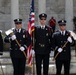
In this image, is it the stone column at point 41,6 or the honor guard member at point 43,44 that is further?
the stone column at point 41,6

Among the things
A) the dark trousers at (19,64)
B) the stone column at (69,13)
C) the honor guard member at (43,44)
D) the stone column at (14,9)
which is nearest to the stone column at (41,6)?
the stone column at (14,9)

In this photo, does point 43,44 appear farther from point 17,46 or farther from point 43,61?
point 17,46

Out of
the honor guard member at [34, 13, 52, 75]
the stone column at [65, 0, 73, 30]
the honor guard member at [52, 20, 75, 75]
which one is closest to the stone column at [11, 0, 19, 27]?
the stone column at [65, 0, 73, 30]

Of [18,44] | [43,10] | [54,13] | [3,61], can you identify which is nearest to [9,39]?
[18,44]

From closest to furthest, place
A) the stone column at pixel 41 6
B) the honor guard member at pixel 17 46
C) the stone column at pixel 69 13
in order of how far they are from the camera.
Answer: the honor guard member at pixel 17 46 < the stone column at pixel 41 6 < the stone column at pixel 69 13

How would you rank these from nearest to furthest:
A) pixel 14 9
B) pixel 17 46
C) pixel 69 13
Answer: pixel 17 46 < pixel 14 9 < pixel 69 13

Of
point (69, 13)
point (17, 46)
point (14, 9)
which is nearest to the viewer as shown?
point (17, 46)

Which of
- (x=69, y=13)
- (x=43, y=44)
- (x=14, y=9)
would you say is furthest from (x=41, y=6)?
(x=43, y=44)

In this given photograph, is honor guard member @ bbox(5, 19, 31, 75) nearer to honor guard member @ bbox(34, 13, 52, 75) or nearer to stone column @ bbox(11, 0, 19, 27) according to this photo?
honor guard member @ bbox(34, 13, 52, 75)

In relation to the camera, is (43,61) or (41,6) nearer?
(43,61)

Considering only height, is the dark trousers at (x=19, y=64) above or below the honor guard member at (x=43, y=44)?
below

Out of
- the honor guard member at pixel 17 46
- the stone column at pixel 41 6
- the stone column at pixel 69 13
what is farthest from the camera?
the stone column at pixel 69 13

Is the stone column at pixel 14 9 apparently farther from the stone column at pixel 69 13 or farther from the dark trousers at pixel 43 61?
the dark trousers at pixel 43 61

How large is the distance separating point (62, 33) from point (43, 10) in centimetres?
1708
